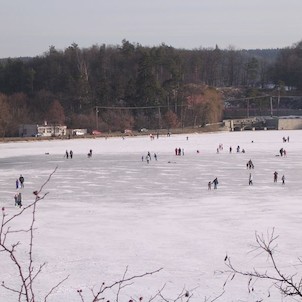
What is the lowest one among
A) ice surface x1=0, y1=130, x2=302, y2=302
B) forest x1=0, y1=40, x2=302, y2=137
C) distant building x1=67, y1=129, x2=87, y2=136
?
ice surface x1=0, y1=130, x2=302, y2=302

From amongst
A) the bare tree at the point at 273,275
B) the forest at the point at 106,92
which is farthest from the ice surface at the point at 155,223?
the forest at the point at 106,92

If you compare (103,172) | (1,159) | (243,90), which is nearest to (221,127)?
(243,90)

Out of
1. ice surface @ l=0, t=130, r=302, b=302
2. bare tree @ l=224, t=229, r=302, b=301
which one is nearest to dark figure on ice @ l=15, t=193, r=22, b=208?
ice surface @ l=0, t=130, r=302, b=302

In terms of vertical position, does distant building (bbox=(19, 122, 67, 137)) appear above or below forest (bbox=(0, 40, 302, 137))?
below

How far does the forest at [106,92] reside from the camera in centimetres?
5034

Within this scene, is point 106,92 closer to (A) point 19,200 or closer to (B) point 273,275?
(A) point 19,200

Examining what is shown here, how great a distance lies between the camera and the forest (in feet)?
165

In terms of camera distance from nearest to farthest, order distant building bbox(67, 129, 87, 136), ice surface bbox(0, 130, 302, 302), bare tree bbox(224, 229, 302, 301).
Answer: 1. bare tree bbox(224, 229, 302, 301)
2. ice surface bbox(0, 130, 302, 302)
3. distant building bbox(67, 129, 87, 136)

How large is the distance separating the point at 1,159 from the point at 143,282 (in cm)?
2032

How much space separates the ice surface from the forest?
26.9m

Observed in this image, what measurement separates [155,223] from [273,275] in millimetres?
3959

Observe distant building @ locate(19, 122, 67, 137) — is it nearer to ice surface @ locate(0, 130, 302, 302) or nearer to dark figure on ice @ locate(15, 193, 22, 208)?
ice surface @ locate(0, 130, 302, 302)

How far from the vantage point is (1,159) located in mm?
26578

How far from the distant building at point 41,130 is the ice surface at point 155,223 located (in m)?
21.3
